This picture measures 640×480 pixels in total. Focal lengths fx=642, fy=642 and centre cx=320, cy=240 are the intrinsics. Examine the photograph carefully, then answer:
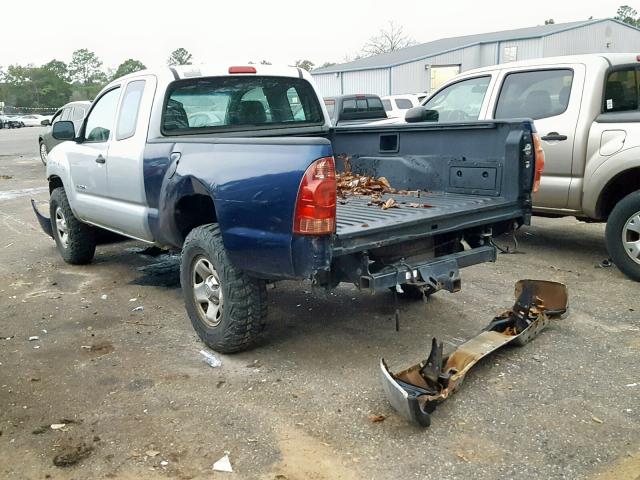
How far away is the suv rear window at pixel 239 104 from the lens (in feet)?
17.5

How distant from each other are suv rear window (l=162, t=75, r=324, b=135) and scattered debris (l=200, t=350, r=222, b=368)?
72.4 inches

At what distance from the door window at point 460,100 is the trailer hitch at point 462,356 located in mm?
3158

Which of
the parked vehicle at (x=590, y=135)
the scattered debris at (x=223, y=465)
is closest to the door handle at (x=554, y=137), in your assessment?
the parked vehicle at (x=590, y=135)

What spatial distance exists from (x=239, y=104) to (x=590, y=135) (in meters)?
3.39

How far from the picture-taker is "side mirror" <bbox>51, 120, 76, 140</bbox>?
6.45 metres

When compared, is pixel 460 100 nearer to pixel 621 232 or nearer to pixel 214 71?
pixel 621 232

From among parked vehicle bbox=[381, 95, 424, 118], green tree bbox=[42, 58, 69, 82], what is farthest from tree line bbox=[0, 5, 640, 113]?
parked vehicle bbox=[381, 95, 424, 118]

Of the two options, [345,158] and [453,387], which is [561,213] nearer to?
[345,158]

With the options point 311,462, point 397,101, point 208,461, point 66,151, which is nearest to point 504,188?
point 311,462

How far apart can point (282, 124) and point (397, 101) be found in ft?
50.4

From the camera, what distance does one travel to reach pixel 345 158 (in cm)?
586

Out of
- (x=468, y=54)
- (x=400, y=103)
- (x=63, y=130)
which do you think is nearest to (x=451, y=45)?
(x=468, y=54)

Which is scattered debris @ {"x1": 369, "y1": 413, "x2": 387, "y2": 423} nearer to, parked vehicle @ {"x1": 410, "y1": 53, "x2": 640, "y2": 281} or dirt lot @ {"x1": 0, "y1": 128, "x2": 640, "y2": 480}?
dirt lot @ {"x1": 0, "y1": 128, "x2": 640, "y2": 480}

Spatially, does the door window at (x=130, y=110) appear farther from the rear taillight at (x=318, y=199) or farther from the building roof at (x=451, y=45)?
the building roof at (x=451, y=45)
